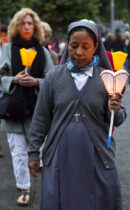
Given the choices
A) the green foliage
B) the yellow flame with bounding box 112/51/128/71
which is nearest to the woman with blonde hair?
the yellow flame with bounding box 112/51/128/71

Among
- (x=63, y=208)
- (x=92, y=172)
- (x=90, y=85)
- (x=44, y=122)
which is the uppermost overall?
(x=90, y=85)

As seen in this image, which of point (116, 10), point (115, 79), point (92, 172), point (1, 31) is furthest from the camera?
point (116, 10)

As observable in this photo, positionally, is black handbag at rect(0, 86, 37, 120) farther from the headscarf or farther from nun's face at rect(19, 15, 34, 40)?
the headscarf

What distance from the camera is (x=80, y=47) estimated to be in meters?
2.82

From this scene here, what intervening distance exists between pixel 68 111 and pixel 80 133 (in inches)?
6.6

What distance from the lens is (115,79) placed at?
8.71 feet

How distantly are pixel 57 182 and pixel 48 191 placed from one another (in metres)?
0.10

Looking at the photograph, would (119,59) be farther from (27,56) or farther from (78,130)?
(27,56)

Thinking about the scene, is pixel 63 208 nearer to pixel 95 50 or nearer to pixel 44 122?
pixel 44 122

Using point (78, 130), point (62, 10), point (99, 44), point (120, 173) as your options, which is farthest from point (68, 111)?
point (62, 10)

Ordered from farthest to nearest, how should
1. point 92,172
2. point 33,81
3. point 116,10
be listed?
point 116,10 → point 33,81 → point 92,172

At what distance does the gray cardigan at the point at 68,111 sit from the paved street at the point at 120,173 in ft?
2.68

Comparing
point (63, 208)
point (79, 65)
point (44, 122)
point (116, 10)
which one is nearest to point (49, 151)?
point (44, 122)

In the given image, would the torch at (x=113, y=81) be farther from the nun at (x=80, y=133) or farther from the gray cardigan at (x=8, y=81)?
the gray cardigan at (x=8, y=81)
